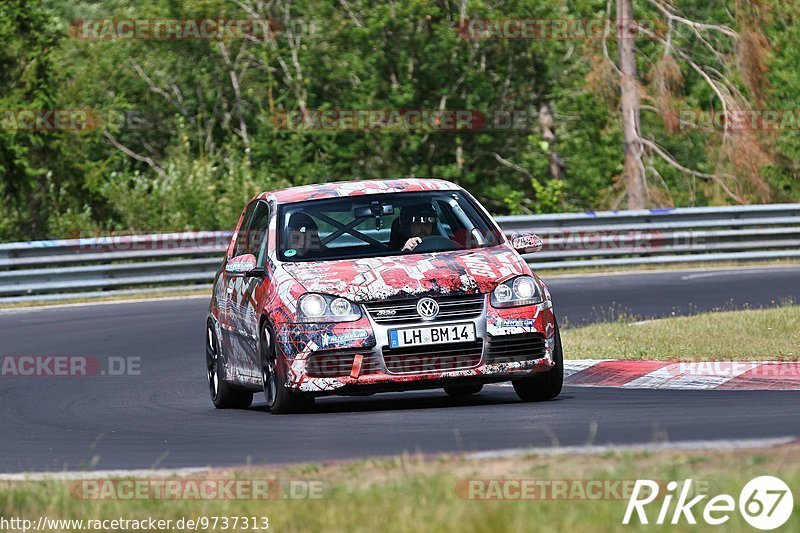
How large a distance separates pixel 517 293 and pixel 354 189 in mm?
1916

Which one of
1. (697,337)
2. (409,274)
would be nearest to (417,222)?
(409,274)

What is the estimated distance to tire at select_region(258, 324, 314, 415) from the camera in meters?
10.2

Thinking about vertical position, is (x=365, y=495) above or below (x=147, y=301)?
above

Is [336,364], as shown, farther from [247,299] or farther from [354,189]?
[354,189]

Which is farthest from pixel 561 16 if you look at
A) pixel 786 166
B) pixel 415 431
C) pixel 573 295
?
pixel 415 431

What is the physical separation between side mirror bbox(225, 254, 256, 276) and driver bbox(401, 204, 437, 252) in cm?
109

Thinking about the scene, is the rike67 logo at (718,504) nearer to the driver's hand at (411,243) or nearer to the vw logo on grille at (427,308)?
the vw logo on grille at (427,308)

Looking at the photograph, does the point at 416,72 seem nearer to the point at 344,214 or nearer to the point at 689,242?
the point at 689,242

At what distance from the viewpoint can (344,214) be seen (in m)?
11.2

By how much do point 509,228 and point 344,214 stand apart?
50.0 feet

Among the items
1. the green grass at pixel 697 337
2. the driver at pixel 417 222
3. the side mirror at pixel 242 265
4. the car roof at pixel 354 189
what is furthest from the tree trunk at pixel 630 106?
the side mirror at pixel 242 265

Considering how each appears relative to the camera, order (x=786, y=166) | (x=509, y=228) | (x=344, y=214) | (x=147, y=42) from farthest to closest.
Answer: (x=147, y=42) → (x=786, y=166) → (x=509, y=228) → (x=344, y=214)

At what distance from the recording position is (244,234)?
40.0 ft

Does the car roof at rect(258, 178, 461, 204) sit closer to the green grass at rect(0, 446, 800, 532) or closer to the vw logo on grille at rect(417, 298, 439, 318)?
the vw logo on grille at rect(417, 298, 439, 318)
